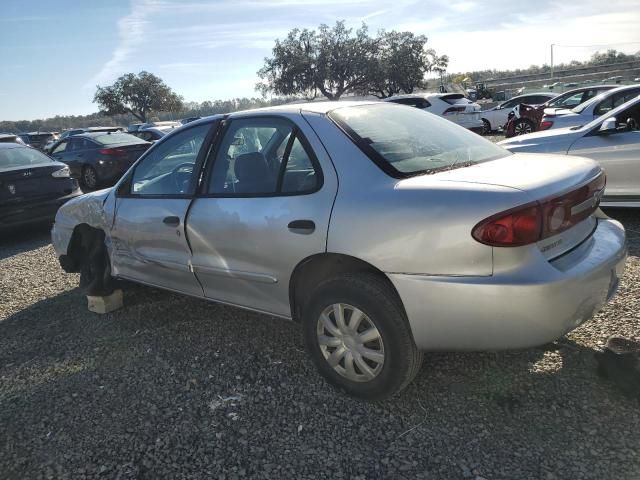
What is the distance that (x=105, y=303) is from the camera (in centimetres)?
446

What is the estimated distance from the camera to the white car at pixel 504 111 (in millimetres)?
18625

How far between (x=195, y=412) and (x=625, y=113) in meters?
5.67

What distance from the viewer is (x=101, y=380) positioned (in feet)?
11.0

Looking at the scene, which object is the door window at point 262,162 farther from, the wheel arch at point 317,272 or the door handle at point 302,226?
the wheel arch at point 317,272

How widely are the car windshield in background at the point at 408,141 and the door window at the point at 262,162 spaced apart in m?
0.30

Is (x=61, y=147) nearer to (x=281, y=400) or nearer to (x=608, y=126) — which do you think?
(x=608, y=126)

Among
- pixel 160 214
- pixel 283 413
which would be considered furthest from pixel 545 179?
pixel 160 214

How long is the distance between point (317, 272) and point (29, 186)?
6352 millimetres

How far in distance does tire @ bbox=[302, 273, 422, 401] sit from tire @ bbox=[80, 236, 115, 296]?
7.72 ft

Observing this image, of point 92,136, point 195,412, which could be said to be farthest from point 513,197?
point 92,136

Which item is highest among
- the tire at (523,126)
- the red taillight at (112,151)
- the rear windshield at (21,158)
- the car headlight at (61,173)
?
the rear windshield at (21,158)

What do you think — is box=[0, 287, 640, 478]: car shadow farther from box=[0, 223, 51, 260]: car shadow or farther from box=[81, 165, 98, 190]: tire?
box=[81, 165, 98, 190]: tire

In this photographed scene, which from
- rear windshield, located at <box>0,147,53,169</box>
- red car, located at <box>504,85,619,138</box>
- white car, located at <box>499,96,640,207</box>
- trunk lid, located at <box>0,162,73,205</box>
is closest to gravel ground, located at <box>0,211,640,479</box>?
white car, located at <box>499,96,640,207</box>

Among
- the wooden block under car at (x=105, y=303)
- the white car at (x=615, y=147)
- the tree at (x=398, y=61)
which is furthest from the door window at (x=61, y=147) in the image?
the tree at (x=398, y=61)
